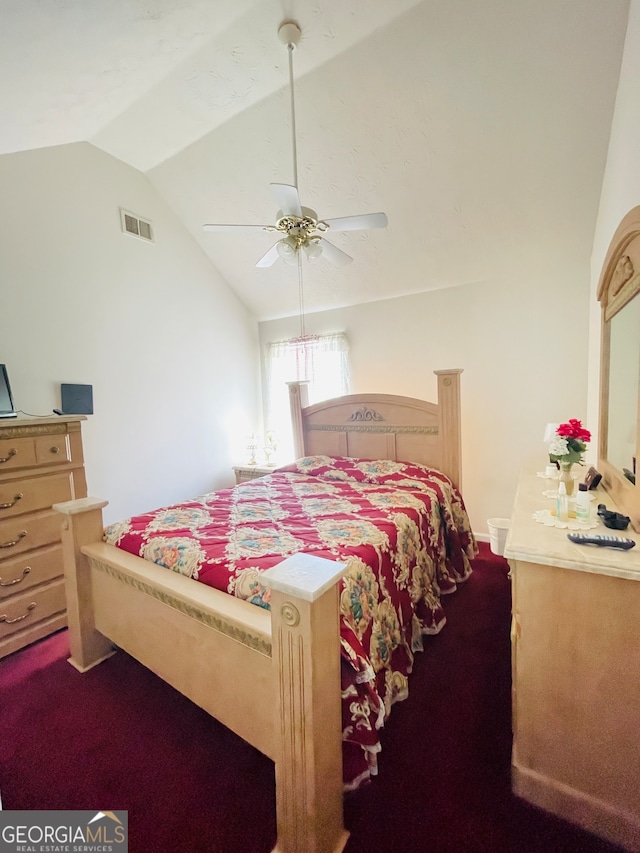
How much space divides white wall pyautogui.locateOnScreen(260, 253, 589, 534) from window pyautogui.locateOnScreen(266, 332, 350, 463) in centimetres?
24

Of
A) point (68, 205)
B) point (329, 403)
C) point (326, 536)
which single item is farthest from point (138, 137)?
point (326, 536)

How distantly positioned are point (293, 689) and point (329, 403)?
9.38 feet

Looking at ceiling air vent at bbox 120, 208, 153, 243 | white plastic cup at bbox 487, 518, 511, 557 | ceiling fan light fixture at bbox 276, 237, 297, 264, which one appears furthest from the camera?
ceiling air vent at bbox 120, 208, 153, 243

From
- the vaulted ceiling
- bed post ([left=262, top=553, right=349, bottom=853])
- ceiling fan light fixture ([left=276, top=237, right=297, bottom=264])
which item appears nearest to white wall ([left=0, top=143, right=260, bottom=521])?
the vaulted ceiling

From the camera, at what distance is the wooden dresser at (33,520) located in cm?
206

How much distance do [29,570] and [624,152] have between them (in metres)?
3.79

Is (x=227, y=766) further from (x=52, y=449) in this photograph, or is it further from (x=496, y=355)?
(x=496, y=355)

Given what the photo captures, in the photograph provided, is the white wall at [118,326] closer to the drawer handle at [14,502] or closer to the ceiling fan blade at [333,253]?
the drawer handle at [14,502]

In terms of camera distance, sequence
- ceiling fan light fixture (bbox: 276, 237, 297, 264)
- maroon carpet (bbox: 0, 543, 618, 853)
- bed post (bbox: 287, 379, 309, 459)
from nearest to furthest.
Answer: maroon carpet (bbox: 0, 543, 618, 853) → ceiling fan light fixture (bbox: 276, 237, 297, 264) → bed post (bbox: 287, 379, 309, 459)

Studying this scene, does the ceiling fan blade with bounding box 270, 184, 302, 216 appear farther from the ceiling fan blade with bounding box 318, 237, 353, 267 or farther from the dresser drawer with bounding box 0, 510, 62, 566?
the dresser drawer with bounding box 0, 510, 62, 566

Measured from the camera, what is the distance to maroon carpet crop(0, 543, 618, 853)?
1.18 m

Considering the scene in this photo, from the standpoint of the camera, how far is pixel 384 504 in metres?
2.31

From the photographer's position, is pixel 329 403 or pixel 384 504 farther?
pixel 329 403

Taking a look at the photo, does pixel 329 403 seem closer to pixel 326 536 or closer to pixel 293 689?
pixel 326 536
